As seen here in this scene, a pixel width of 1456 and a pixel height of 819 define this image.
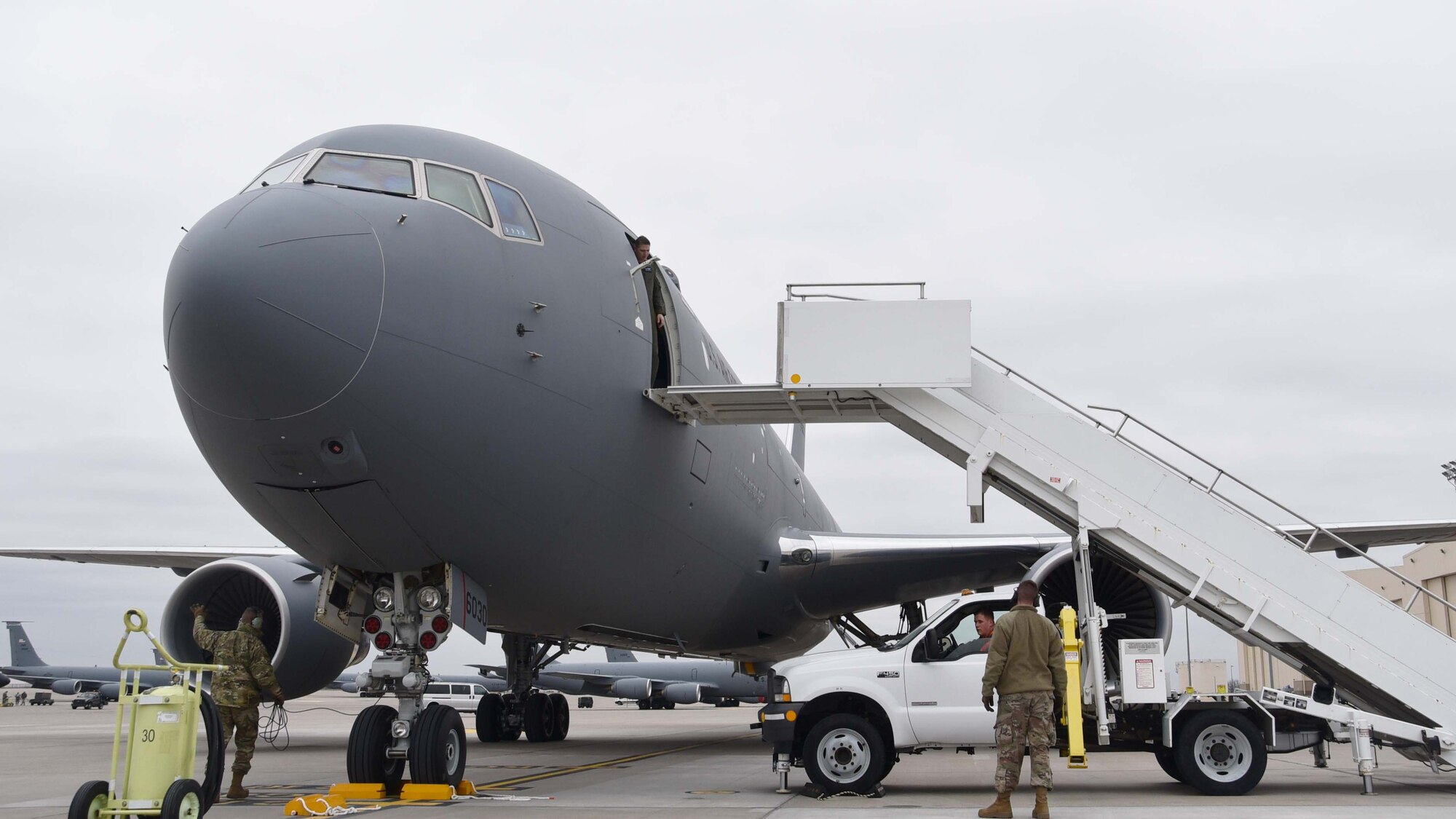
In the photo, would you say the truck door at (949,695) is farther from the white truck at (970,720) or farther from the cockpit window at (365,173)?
the cockpit window at (365,173)

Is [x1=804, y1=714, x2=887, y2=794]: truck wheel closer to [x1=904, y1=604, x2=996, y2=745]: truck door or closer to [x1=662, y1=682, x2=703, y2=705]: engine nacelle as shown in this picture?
[x1=904, y1=604, x2=996, y2=745]: truck door

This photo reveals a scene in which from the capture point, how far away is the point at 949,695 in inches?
370

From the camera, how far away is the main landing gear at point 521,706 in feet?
57.1

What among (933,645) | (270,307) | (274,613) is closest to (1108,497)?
(933,645)

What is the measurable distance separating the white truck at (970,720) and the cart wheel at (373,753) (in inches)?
116

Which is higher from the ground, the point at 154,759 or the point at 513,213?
the point at 513,213

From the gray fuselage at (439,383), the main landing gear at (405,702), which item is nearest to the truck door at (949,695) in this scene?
the gray fuselage at (439,383)

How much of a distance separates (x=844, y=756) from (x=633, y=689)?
40890 millimetres

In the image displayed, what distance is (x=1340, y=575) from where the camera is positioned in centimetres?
920

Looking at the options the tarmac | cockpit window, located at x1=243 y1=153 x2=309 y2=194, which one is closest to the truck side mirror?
the tarmac

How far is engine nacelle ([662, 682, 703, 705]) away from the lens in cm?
4766

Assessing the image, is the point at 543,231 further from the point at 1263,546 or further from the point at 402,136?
the point at 1263,546

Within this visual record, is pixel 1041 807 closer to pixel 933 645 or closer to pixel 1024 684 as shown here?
pixel 1024 684

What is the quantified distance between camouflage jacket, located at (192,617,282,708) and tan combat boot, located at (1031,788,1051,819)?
640cm
